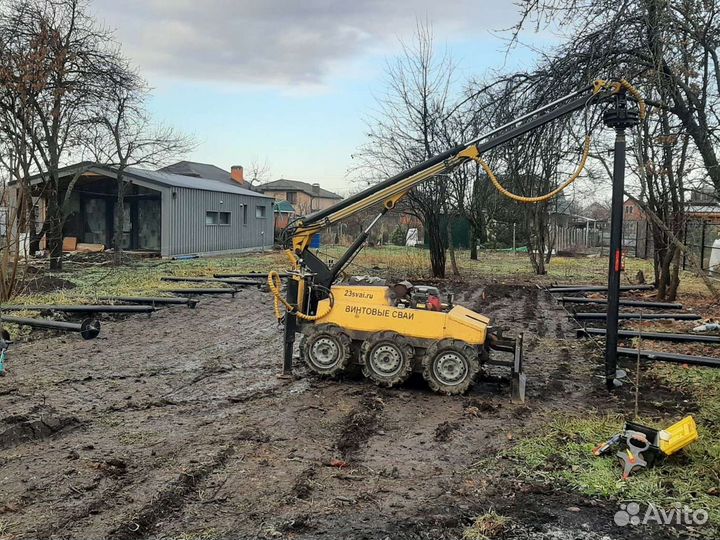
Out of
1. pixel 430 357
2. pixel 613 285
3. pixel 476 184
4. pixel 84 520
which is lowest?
pixel 84 520

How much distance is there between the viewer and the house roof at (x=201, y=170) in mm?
47594

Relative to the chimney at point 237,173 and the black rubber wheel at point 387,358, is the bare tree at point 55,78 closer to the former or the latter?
the black rubber wheel at point 387,358

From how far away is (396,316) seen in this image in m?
6.78

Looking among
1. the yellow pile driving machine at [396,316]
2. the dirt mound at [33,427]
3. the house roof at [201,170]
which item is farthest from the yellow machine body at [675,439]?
the house roof at [201,170]

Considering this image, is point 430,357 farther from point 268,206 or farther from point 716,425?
point 268,206

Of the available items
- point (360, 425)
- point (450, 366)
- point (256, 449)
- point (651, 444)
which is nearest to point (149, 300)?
point (450, 366)

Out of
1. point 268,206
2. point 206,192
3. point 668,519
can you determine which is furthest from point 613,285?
point 268,206

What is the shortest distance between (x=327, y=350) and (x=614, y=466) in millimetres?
3389

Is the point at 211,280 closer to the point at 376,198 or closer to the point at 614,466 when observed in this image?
the point at 376,198

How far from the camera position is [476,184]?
20406mm

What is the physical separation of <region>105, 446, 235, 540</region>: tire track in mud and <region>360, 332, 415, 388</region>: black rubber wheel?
94.2 inches

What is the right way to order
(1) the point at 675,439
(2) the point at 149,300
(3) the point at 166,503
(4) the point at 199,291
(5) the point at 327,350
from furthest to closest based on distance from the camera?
(4) the point at 199,291 → (2) the point at 149,300 → (5) the point at 327,350 → (1) the point at 675,439 → (3) the point at 166,503

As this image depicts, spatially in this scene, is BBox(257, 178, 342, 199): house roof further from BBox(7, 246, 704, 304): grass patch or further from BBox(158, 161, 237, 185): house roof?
BBox(7, 246, 704, 304): grass patch

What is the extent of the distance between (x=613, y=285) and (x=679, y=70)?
3.55 m
